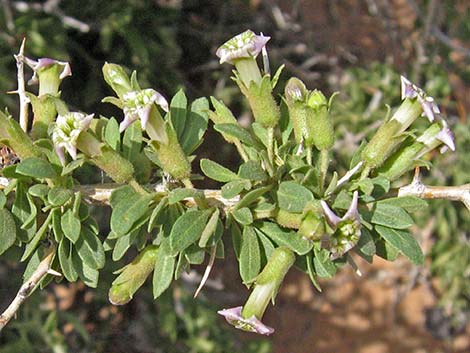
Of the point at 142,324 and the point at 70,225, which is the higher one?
the point at 70,225

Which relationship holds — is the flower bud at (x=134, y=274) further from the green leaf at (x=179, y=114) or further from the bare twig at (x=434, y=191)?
the bare twig at (x=434, y=191)

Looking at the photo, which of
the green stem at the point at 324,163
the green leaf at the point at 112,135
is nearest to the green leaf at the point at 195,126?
the green leaf at the point at 112,135

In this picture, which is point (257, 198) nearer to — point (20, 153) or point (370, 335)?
point (20, 153)

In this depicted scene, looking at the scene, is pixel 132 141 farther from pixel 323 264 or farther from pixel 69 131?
pixel 323 264

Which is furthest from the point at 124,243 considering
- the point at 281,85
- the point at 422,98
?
the point at 281,85

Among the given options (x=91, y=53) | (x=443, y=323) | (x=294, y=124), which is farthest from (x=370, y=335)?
(x=294, y=124)

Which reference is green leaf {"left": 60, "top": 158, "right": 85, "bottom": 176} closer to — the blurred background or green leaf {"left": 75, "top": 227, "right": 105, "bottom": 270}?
green leaf {"left": 75, "top": 227, "right": 105, "bottom": 270}

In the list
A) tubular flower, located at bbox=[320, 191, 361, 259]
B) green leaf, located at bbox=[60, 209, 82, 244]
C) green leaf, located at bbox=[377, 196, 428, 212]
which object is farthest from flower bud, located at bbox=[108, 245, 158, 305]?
green leaf, located at bbox=[377, 196, 428, 212]
